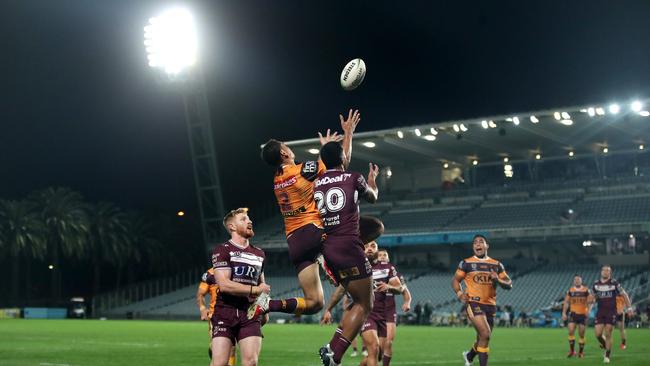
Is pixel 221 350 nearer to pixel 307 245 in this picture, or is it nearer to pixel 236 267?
pixel 236 267

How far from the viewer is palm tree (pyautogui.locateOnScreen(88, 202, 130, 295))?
8088 centimetres

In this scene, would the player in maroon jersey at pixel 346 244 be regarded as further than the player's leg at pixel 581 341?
No

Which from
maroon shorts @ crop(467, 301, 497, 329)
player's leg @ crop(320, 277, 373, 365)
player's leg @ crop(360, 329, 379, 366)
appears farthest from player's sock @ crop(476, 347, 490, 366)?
player's leg @ crop(320, 277, 373, 365)

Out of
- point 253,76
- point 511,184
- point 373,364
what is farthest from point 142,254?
point 373,364

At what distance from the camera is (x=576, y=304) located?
27.2m

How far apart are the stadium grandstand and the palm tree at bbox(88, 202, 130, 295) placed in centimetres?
853

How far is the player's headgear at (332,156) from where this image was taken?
11.2 meters

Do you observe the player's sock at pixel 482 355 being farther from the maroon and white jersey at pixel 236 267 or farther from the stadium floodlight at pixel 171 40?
the stadium floodlight at pixel 171 40

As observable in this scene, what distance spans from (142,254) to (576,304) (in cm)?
6339

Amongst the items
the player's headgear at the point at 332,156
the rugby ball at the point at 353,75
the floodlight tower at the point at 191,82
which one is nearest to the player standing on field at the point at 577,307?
the rugby ball at the point at 353,75

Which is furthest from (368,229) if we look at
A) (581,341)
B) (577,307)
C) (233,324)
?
(577,307)

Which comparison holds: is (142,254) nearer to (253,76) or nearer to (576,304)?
(253,76)

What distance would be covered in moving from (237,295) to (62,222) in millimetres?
69896

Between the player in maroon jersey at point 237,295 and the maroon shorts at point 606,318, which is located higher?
the player in maroon jersey at point 237,295
